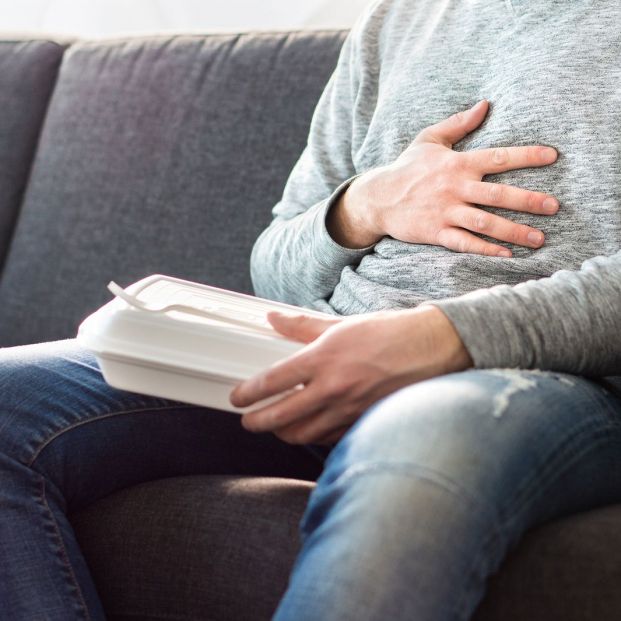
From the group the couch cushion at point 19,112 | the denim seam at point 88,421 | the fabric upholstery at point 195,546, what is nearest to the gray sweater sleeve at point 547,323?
the fabric upholstery at point 195,546

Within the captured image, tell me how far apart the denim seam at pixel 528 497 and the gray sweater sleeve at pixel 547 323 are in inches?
3.2

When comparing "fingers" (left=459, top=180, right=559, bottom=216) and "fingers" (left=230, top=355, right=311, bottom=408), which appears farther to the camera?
"fingers" (left=459, top=180, right=559, bottom=216)

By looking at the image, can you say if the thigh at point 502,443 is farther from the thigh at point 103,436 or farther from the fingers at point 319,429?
the thigh at point 103,436

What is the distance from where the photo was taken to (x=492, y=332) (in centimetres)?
71

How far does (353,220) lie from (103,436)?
0.39 meters

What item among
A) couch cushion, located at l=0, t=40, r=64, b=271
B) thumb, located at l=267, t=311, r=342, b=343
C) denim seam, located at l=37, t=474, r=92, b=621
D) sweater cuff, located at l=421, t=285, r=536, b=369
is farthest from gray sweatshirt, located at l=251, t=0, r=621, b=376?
couch cushion, located at l=0, t=40, r=64, b=271

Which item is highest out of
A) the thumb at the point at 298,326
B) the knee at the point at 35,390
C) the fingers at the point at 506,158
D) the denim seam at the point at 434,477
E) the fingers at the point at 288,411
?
the fingers at the point at 506,158

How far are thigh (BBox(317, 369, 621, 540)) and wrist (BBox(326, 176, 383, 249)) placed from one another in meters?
0.40

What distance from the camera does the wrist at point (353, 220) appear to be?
1049mm

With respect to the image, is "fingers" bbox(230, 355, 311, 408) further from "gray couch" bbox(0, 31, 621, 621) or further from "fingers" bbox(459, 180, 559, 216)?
"gray couch" bbox(0, 31, 621, 621)

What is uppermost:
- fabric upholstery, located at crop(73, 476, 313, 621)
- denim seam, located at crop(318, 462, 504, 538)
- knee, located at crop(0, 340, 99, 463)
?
denim seam, located at crop(318, 462, 504, 538)

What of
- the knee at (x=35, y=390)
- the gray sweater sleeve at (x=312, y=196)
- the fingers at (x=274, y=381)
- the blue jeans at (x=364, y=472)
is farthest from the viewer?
the gray sweater sleeve at (x=312, y=196)

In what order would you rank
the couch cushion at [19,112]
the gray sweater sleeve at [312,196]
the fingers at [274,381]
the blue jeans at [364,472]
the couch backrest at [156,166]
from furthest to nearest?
the couch cushion at [19,112]
the couch backrest at [156,166]
the gray sweater sleeve at [312,196]
the fingers at [274,381]
the blue jeans at [364,472]

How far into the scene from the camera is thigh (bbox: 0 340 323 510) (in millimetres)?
875
